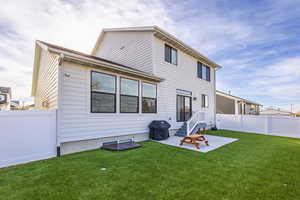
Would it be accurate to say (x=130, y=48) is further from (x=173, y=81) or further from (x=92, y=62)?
(x=92, y=62)

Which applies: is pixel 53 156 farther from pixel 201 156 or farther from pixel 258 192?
pixel 258 192

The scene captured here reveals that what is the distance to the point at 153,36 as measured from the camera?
26.6ft

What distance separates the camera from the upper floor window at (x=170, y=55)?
8969 millimetres

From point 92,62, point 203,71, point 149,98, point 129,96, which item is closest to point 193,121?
point 149,98

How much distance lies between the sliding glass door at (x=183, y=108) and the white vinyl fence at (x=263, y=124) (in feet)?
15.3

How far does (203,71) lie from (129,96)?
826cm

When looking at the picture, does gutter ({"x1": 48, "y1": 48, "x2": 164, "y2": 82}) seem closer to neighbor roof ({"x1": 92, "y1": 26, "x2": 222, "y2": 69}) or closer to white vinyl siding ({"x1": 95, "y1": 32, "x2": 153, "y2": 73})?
white vinyl siding ({"x1": 95, "y1": 32, "x2": 153, "y2": 73})

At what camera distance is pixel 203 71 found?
12.4 metres

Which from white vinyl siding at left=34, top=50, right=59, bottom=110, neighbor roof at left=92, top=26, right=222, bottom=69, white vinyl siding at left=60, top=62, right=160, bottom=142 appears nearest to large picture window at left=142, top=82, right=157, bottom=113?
white vinyl siding at left=60, top=62, right=160, bottom=142

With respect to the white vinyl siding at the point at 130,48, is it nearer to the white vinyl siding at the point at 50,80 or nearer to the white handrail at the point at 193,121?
the white handrail at the point at 193,121

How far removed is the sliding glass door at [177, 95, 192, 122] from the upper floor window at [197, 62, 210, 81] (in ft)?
8.89

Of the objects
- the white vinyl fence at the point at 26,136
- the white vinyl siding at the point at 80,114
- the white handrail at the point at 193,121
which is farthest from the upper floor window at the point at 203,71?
the white vinyl fence at the point at 26,136

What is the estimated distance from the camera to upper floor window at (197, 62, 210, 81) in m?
11.9

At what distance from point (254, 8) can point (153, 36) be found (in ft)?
19.1
